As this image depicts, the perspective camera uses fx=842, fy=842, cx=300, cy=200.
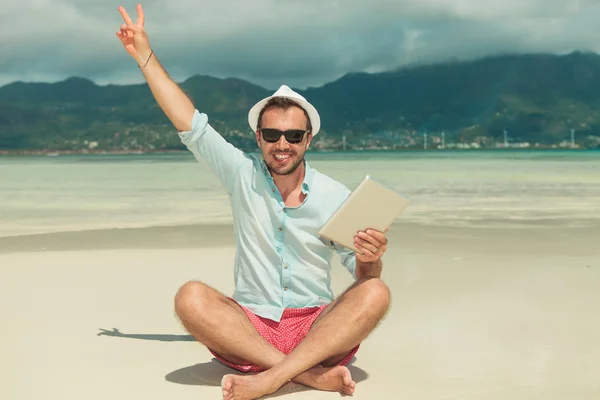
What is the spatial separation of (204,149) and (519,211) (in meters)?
12.6

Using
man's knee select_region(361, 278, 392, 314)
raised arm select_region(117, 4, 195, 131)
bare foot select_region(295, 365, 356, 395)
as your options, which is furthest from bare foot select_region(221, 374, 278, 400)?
raised arm select_region(117, 4, 195, 131)

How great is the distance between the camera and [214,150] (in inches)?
171

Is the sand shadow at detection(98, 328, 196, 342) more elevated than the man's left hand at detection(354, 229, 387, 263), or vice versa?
the man's left hand at detection(354, 229, 387, 263)

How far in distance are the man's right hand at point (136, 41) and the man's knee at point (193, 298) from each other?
121cm

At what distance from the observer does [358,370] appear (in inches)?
187

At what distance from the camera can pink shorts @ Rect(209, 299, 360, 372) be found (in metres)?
4.30

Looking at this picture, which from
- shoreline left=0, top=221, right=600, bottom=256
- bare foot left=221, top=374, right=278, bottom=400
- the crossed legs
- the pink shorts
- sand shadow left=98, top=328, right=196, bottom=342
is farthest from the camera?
shoreline left=0, top=221, right=600, bottom=256

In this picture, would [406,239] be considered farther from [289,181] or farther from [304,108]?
[304,108]

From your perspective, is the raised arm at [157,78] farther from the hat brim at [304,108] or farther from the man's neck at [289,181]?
the man's neck at [289,181]

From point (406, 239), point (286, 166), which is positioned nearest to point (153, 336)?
point (286, 166)

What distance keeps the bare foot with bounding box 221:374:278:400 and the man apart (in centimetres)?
5

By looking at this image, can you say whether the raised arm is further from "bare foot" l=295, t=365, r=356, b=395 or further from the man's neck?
"bare foot" l=295, t=365, r=356, b=395

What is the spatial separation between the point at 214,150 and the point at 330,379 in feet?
4.27

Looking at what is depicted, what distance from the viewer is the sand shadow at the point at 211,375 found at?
4309mm
